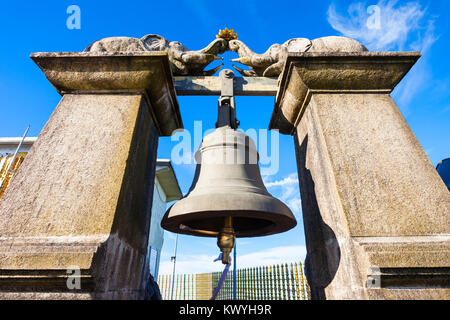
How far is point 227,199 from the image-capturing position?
172cm

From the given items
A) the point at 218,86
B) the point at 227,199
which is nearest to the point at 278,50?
the point at 218,86

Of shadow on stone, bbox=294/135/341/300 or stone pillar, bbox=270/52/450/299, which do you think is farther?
shadow on stone, bbox=294/135/341/300

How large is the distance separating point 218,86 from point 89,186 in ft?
5.65

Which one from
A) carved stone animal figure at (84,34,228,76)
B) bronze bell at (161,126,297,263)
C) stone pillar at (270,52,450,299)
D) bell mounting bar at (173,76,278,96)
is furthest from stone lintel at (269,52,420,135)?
carved stone animal figure at (84,34,228,76)

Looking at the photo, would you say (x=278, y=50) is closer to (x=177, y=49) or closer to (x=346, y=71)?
(x=346, y=71)

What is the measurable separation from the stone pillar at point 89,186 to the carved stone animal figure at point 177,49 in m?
0.42

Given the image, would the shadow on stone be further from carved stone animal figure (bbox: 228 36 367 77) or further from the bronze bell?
carved stone animal figure (bbox: 228 36 367 77)

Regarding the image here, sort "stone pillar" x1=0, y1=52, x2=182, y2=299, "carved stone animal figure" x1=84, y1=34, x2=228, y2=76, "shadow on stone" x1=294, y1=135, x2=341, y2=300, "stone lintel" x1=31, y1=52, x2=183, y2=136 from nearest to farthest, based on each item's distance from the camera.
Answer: "stone pillar" x1=0, y1=52, x2=182, y2=299 < "shadow on stone" x1=294, y1=135, x2=341, y2=300 < "stone lintel" x1=31, y1=52, x2=183, y2=136 < "carved stone animal figure" x1=84, y1=34, x2=228, y2=76

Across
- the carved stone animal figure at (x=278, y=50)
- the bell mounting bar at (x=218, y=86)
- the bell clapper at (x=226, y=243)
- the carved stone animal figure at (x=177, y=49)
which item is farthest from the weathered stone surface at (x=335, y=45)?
the bell clapper at (x=226, y=243)

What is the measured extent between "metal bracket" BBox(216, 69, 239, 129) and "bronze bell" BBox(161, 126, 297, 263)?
6.6 inches

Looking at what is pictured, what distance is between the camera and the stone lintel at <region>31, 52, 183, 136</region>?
223cm
